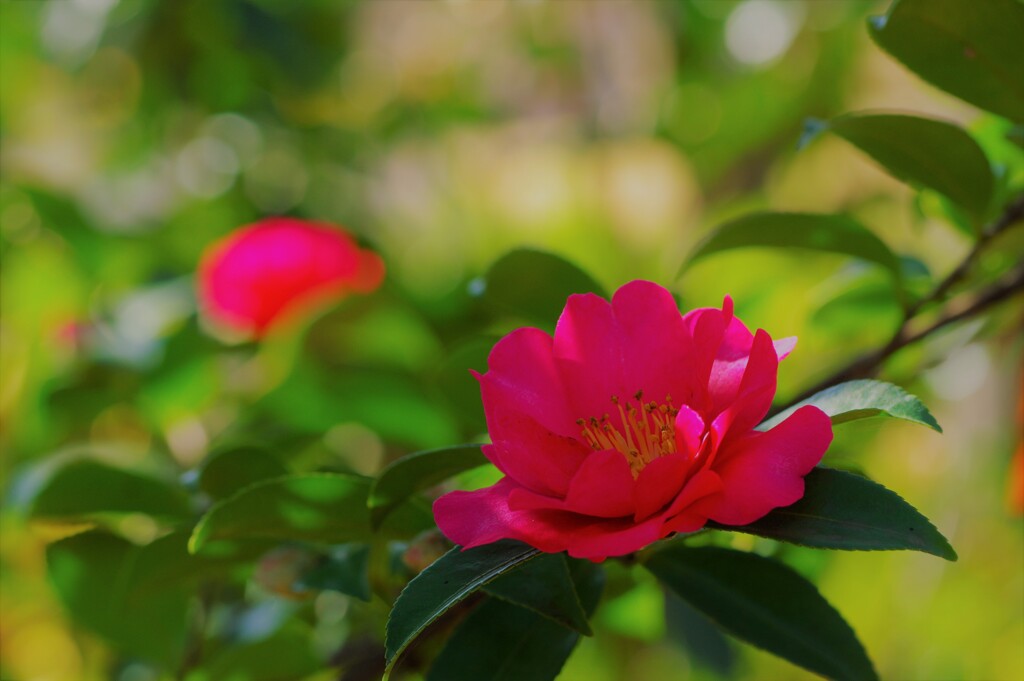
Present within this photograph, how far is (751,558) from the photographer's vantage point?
358mm

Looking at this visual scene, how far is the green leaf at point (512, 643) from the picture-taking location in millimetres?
333

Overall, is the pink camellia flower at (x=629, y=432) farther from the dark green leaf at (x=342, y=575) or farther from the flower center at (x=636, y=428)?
the dark green leaf at (x=342, y=575)

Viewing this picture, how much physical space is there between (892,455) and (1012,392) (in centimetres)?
20

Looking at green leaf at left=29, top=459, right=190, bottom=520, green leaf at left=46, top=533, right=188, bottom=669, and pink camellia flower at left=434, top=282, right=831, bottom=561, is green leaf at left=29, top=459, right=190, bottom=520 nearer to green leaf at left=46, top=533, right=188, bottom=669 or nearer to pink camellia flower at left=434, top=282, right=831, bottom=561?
green leaf at left=46, top=533, right=188, bottom=669

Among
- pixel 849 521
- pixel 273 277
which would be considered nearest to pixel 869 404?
pixel 849 521

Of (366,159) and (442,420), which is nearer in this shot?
(442,420)

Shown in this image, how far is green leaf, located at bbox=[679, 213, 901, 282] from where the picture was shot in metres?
0.44

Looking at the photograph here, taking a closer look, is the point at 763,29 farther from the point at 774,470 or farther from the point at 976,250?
the point at 774,470

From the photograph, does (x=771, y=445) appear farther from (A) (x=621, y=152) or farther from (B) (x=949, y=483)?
(A) (x=621, y=152)

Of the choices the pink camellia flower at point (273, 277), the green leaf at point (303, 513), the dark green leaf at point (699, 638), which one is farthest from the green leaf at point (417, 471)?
the pink camellia flower at point (273, 277)

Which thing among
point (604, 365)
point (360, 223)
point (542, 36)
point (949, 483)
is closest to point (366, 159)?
point (360, 223)

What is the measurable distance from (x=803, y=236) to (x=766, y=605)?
18 centimetres

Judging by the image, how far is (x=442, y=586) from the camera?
Answer: 284mm

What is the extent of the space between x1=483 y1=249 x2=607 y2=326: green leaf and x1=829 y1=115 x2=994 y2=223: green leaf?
12 centimetres
